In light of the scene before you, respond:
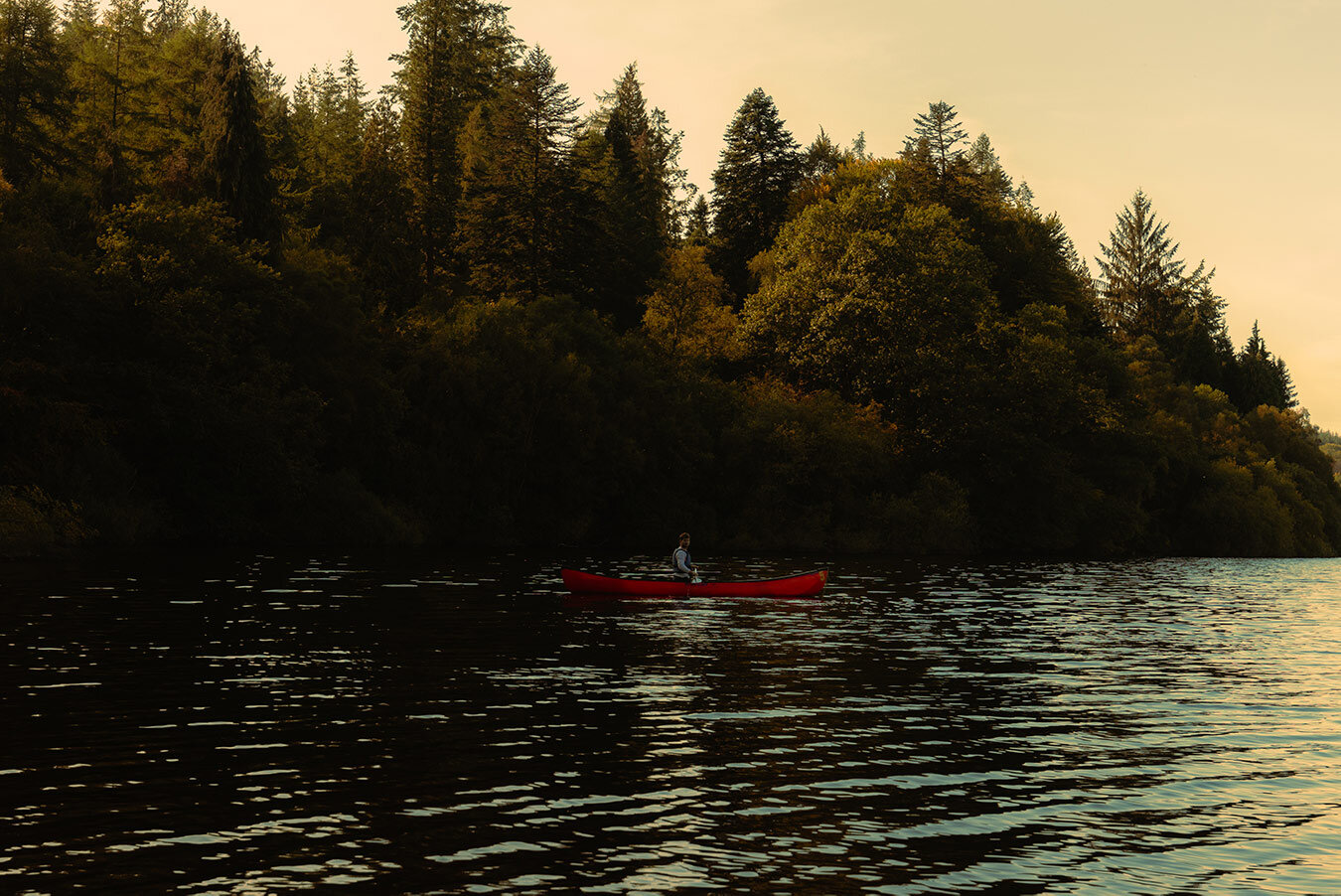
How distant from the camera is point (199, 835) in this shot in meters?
11.8

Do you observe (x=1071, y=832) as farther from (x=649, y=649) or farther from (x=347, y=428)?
(x=347, y=428)

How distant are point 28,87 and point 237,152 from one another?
15921mm

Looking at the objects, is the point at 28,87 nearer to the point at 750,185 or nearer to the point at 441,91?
the point at 441,91

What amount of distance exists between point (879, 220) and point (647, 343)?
18.1 metres

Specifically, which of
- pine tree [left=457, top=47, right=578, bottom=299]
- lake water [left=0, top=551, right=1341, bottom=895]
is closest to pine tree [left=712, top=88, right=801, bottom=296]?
pine tree [left=457, top=47, right=578, bottom=299]

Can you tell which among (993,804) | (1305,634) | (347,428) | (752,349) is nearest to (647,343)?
(752,349)

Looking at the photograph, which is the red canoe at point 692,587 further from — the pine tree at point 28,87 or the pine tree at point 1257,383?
the pine tree at point 1257,383

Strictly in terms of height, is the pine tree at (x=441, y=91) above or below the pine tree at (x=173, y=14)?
below

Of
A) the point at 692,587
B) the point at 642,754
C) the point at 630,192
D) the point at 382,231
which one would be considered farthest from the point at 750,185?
the point at 642,754

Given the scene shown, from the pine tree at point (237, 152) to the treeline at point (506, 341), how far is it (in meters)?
0.20

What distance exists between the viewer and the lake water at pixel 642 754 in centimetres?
1124

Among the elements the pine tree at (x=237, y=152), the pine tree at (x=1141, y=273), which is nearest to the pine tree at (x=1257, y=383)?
the pine tree at (x=1141, y=273)

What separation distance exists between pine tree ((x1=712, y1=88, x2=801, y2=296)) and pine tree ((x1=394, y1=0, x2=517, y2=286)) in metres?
22.4

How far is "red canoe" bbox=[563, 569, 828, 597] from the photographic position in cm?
3841
